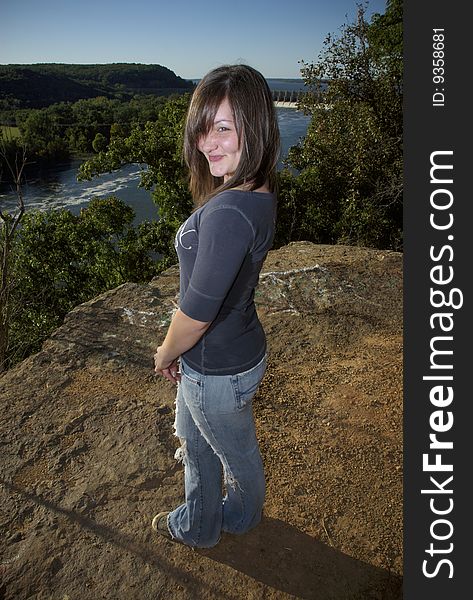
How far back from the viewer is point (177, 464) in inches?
108

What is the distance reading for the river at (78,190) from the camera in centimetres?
2941

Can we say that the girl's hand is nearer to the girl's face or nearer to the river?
the girl's face

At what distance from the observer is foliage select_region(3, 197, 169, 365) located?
14.1 meters

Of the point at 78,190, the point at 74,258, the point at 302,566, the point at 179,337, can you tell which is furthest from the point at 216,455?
the point at 78,190

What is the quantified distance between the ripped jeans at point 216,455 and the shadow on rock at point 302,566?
123 mm

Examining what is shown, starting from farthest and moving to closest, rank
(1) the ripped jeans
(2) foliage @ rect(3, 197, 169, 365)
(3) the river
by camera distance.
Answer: (3) the river → (2) foliage @ rect(3, 197, 169, 365) → (1) the ripped jeans

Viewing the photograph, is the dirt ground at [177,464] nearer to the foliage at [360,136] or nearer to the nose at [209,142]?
the nose at [209,142]

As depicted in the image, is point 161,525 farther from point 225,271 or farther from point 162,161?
point 162,161

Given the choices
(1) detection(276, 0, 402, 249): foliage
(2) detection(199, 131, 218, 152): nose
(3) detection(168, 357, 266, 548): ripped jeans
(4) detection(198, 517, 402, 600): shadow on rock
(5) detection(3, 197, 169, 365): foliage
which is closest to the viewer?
(2) detection(199, 131, 218, 152): nose

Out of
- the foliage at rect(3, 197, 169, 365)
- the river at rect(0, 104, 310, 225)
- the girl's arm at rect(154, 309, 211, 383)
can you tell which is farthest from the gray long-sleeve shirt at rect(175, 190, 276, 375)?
the river at rect(0, 104, 310, 225)

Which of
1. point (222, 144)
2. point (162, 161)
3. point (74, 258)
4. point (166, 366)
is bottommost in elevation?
point (74, 258)

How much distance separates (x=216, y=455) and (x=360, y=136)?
10614 millimetres

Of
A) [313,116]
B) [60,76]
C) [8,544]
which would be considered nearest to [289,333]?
[8,544]

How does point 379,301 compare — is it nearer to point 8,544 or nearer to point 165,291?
point 165,291
